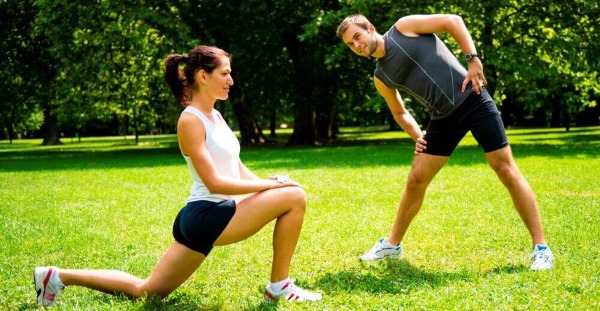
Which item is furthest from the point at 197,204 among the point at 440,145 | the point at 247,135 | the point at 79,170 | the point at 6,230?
the point at 247,135

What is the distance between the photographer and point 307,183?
39.8ft

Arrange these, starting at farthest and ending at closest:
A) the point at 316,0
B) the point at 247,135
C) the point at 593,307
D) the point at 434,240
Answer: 1. the point at 247,135
2. the point at 316,0
3. the point at 434,240
4. the point at 593,307

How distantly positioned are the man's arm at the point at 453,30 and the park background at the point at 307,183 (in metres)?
1.61

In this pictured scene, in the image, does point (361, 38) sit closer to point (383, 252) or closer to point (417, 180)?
point (417, 180)

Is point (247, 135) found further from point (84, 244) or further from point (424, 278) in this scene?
point (424, 278)

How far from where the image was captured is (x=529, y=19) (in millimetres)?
22234

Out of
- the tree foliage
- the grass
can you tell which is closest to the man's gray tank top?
the grass

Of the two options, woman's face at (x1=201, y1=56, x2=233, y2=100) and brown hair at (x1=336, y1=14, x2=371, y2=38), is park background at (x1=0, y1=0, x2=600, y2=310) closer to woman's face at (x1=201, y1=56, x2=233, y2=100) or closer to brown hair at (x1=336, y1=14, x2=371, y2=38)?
woman's face at (x1=201, y1=56, x2=233, y2=100)

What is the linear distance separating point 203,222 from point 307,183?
820 centimetres

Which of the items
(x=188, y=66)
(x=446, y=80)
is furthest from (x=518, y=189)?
(x=188, y=66)

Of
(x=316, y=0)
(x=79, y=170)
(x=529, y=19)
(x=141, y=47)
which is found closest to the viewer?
(x=79, y=170)

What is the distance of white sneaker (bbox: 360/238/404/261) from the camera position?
18.5 feet

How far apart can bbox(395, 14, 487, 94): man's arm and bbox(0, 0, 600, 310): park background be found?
1609mm

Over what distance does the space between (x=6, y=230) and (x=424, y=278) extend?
546 cm
